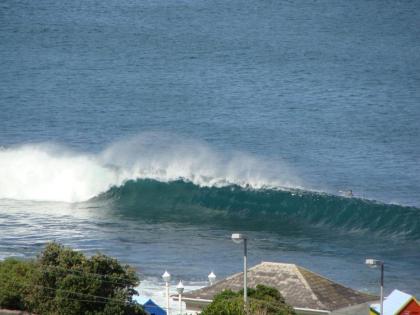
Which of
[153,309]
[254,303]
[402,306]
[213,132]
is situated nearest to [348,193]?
[213,132]

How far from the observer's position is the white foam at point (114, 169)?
225ft

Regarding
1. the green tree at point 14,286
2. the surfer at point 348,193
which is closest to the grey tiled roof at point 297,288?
the green tree at point 14,286

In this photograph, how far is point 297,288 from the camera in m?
41.5

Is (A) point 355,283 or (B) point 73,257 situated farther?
(A) point 355,283

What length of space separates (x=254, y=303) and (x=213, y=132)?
47319 mm

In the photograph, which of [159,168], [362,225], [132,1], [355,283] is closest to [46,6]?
[132,1]

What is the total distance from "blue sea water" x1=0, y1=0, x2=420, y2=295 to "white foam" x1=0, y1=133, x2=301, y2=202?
138 millimetres

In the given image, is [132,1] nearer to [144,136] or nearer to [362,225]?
[144,136]

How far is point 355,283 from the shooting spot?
51531 millimetres

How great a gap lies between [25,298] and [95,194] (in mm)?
27359

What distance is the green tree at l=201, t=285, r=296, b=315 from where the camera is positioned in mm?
37000

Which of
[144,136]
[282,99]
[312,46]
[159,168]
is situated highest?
[312,46]

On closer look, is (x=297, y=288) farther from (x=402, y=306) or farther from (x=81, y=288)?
(x=81, y=288)

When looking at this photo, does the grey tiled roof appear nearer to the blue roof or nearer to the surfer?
the blue roof
